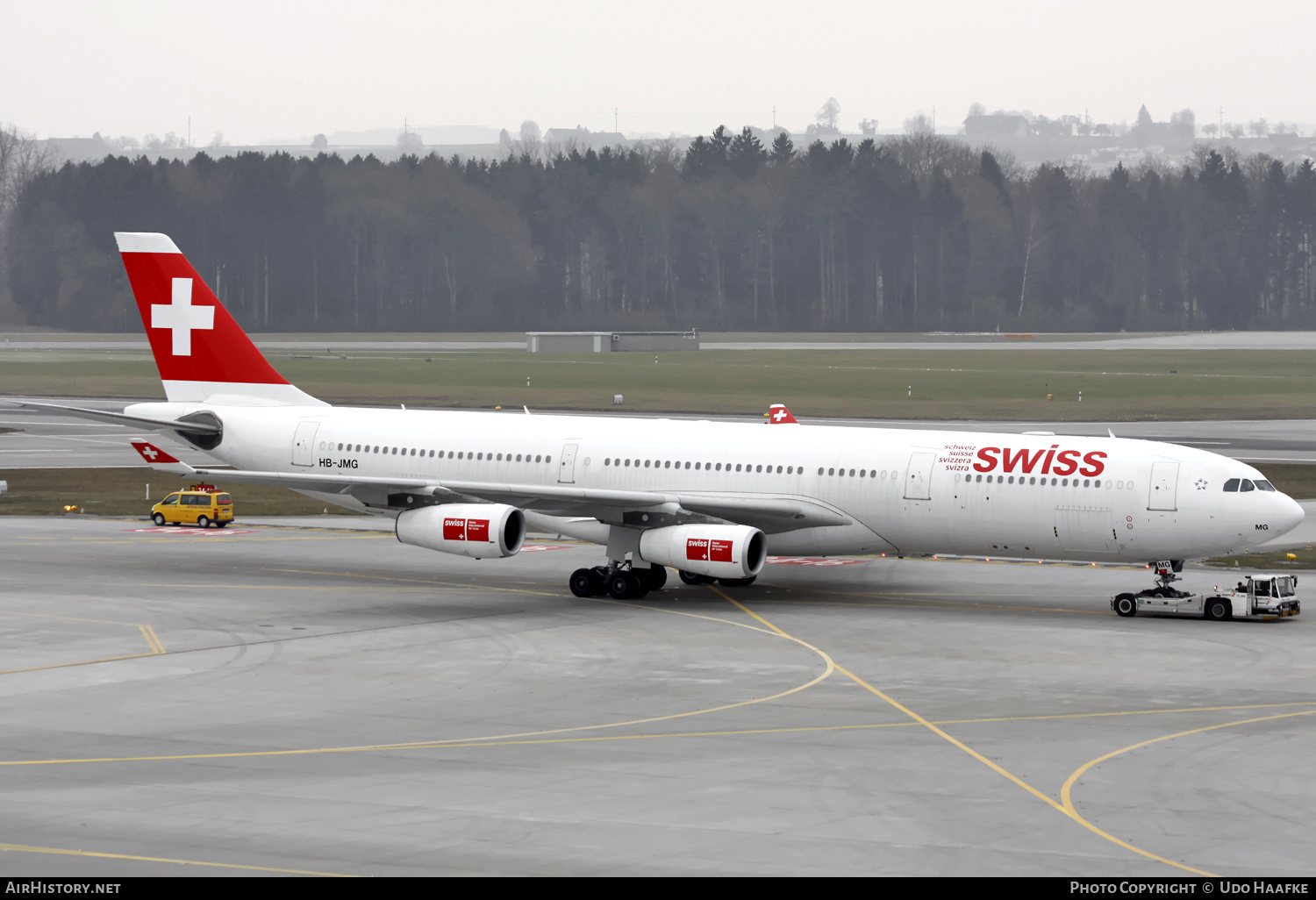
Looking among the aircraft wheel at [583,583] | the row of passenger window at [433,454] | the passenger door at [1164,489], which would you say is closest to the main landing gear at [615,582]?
the aircraft wheel at [583,583]

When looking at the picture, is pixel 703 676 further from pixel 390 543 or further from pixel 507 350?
pixel 507 350

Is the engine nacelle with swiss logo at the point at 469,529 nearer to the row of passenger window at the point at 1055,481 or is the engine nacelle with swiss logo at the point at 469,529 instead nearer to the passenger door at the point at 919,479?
the passenger door at the point at 919,479

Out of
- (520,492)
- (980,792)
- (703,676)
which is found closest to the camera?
(980,792)

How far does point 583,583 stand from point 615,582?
833 millimetres

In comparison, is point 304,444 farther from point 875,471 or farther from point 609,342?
point 609,342

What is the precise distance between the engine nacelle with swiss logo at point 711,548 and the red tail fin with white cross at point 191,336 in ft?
42.4

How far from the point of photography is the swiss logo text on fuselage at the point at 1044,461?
112 ft

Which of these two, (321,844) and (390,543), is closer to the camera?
(321,844)

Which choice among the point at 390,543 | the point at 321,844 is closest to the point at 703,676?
the point at 321,844

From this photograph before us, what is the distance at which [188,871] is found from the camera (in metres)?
15.9

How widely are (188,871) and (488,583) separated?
77.3 feet

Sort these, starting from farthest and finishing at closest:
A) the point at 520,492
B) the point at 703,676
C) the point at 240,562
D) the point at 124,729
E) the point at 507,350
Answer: the point at 507,350, the point at 240,562, the point at 520,492, the point at 703,676, the point at 124,729

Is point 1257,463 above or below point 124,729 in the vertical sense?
above

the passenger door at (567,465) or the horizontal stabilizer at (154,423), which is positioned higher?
the horizontal stabilizer at (154,423)
